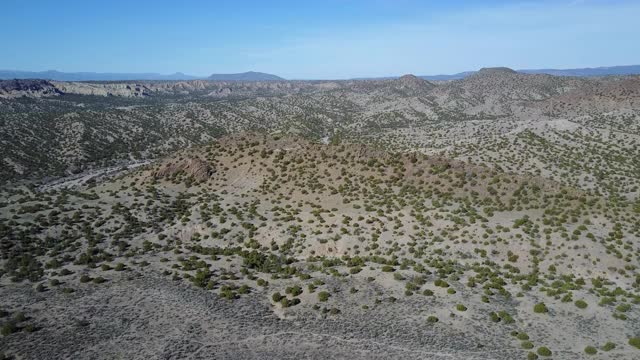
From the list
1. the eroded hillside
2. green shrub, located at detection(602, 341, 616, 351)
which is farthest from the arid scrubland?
the eroded hillside

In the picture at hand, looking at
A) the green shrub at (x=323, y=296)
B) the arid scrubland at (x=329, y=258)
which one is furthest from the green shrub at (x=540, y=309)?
the green shrub at (x=323, y=296)

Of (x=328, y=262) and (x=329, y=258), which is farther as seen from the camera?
(x=329, y=258)

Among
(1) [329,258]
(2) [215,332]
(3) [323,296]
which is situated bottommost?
(1) [329,258]

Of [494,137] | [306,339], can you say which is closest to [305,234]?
[306,339]

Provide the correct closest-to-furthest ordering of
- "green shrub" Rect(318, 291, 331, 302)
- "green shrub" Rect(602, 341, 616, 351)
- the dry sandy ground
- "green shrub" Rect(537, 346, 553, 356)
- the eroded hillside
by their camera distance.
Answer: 1. "green shrub" Rect(537, 346, 553, 356)
2. "green shrub" Rect(602, 341, 616, 351)
3. the dry sandy ground
4. the eroded hillside
5. "green shrub" Rect(318, 291, 331, 302)

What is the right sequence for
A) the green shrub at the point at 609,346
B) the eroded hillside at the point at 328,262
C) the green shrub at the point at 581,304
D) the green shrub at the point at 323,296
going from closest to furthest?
the green shrub at the point at 609,346, the eroded hillside at the point at 328,262, the green shrub at the point at 581,304, the green shrub at the point at 323,296

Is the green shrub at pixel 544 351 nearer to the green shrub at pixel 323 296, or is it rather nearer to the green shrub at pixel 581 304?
the green shrub at pixel 581 304

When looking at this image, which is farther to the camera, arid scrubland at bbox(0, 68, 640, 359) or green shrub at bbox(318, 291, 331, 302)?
green shrub at bbox(318, 291, 331, 302)

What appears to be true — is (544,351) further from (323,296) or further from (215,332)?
(215,332)

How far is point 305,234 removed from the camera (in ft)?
155

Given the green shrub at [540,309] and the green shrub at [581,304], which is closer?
the green shrub at [540,309]

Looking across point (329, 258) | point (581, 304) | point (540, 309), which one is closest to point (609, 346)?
point (540, 309)

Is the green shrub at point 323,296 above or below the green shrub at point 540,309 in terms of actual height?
below

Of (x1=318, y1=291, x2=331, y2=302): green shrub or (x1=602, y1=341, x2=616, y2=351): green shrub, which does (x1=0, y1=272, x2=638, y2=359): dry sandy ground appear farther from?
(x1=318, y1=291, x2=331, y2=302): green shrub
